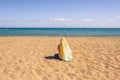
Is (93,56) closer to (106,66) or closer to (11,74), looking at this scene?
(106,66)

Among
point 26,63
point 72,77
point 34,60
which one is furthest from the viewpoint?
point 34,60

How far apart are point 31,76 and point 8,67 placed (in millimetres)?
1218

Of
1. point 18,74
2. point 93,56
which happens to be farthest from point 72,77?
point 93,56

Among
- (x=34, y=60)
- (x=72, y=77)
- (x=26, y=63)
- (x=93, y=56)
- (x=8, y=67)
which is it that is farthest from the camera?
(x=93, y=56)

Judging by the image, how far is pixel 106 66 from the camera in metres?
6.64

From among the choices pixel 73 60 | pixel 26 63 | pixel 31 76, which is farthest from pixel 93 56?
pixel 31 76

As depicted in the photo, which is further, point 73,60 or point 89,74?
point 73,60

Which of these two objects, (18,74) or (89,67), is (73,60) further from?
(18,74)

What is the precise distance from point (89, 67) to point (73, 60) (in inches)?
40.3

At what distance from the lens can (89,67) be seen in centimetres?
656

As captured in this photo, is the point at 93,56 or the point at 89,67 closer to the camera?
the point at 89,67

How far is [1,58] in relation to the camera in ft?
24.7

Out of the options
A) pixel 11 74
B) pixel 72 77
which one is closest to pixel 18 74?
pixel 11 74

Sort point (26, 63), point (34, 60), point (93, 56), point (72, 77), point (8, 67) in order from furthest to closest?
point (93, 56) → point (34, 60) → point (26, 63) → point (8, 67) → point (72, 77)
